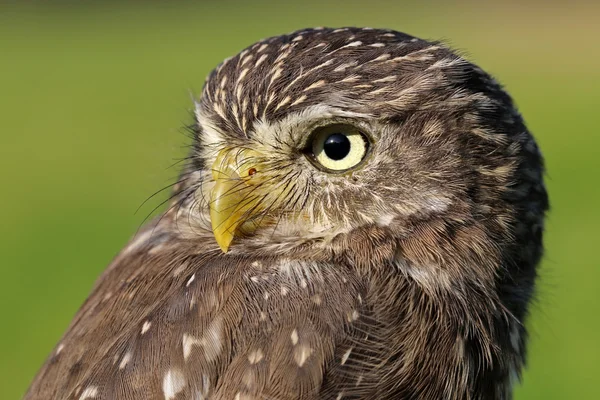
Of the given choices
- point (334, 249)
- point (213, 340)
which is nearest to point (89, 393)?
point (213, 340)

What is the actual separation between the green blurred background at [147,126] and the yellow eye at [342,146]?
0.96 meters

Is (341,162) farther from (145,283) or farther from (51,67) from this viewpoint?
(51,67)

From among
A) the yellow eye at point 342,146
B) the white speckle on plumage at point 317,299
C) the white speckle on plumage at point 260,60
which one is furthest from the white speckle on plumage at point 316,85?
the white speckle on plumage at point 317,299

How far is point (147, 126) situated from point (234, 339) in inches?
609

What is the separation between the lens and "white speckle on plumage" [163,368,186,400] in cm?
274

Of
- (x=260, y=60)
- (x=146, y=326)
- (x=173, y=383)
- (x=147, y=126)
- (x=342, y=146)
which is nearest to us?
(x=173, y=383)

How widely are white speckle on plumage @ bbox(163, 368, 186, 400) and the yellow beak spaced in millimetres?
511

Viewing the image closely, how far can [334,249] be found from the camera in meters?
3.07

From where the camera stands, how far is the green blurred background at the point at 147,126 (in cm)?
809

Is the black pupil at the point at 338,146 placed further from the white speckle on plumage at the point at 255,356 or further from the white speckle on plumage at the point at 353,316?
the white speckle on plumage at the point at 255,356

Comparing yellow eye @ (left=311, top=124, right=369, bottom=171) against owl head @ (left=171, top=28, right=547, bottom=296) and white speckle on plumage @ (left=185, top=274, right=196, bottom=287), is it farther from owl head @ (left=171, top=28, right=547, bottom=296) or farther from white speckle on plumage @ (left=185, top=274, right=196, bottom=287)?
white speckle on plumage @ (left=185, top=274, right=196, bottom=287)

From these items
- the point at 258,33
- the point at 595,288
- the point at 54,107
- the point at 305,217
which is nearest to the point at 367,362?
the point at 305,217

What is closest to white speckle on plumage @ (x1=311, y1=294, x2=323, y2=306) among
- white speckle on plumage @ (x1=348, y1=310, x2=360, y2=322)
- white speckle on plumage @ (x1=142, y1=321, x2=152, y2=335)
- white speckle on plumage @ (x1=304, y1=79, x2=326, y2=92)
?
white speckle on plumage @ (x1=348, y1=310, x2=360, y2=322)

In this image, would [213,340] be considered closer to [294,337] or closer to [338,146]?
[294,337]
